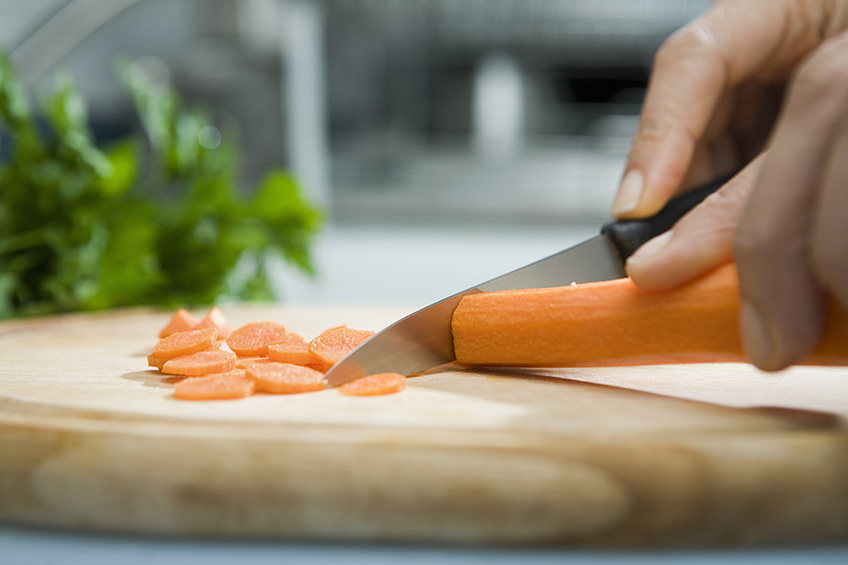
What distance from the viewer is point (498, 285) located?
107cm

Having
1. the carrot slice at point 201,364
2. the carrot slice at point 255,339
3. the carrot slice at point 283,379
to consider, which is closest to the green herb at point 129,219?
the carrot slice at point 255,339

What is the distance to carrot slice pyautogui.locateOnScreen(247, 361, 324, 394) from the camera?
0.91 metres

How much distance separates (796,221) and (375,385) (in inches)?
20.9

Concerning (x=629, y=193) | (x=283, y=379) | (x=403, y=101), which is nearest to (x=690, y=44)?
(x=629, y=193)

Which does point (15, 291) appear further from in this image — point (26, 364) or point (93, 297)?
point (26, 364)

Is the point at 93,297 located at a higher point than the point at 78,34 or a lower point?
lower

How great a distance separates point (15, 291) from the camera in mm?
1755

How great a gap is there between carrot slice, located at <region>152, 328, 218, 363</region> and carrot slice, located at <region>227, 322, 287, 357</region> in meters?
0.07

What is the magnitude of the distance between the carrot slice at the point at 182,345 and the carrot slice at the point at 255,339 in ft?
0.22

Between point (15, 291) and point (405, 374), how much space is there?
126 cm

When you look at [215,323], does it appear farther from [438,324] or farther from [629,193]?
[629,193]

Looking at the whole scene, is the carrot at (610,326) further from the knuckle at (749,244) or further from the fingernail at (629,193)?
the fingernail at (629,193)

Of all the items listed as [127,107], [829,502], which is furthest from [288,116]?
[829,502]

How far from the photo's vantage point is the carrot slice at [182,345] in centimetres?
104
